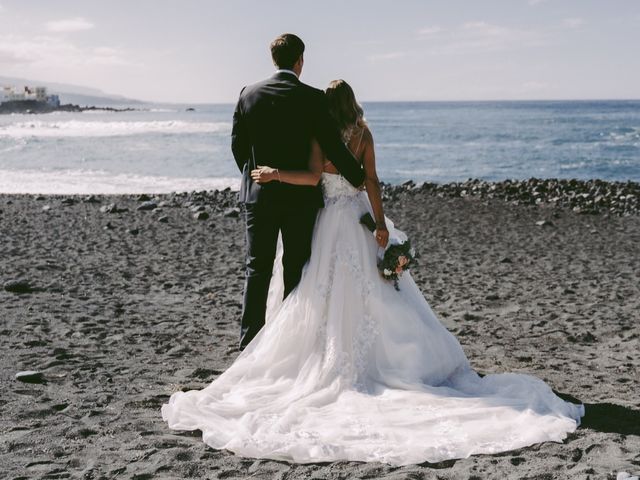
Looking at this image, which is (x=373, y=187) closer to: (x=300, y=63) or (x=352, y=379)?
(x=300, y=63)

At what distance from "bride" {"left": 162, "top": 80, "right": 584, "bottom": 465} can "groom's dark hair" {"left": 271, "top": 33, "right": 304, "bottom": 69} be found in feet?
1.69

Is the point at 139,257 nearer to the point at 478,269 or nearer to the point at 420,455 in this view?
the point at 478,269

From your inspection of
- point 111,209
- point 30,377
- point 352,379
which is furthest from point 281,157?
point 111,209

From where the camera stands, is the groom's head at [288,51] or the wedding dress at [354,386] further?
the groom's head at [288,51]

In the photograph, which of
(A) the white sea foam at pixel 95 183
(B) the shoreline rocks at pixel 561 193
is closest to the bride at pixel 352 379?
(B) the shoreline rocks at pixel 561 193

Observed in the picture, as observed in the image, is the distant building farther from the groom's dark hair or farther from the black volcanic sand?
the groom's dark hair

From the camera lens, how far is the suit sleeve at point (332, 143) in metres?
4.98

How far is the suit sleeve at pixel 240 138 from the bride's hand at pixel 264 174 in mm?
359

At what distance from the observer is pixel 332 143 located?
501cm

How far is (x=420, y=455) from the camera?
413 centimetres

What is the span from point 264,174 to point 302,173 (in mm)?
303

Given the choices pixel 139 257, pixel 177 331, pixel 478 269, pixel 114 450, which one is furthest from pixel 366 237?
pixel 139 257

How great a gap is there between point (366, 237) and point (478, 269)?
624 cm

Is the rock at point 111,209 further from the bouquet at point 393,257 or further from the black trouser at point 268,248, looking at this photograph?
the bouquet at point 393,257
